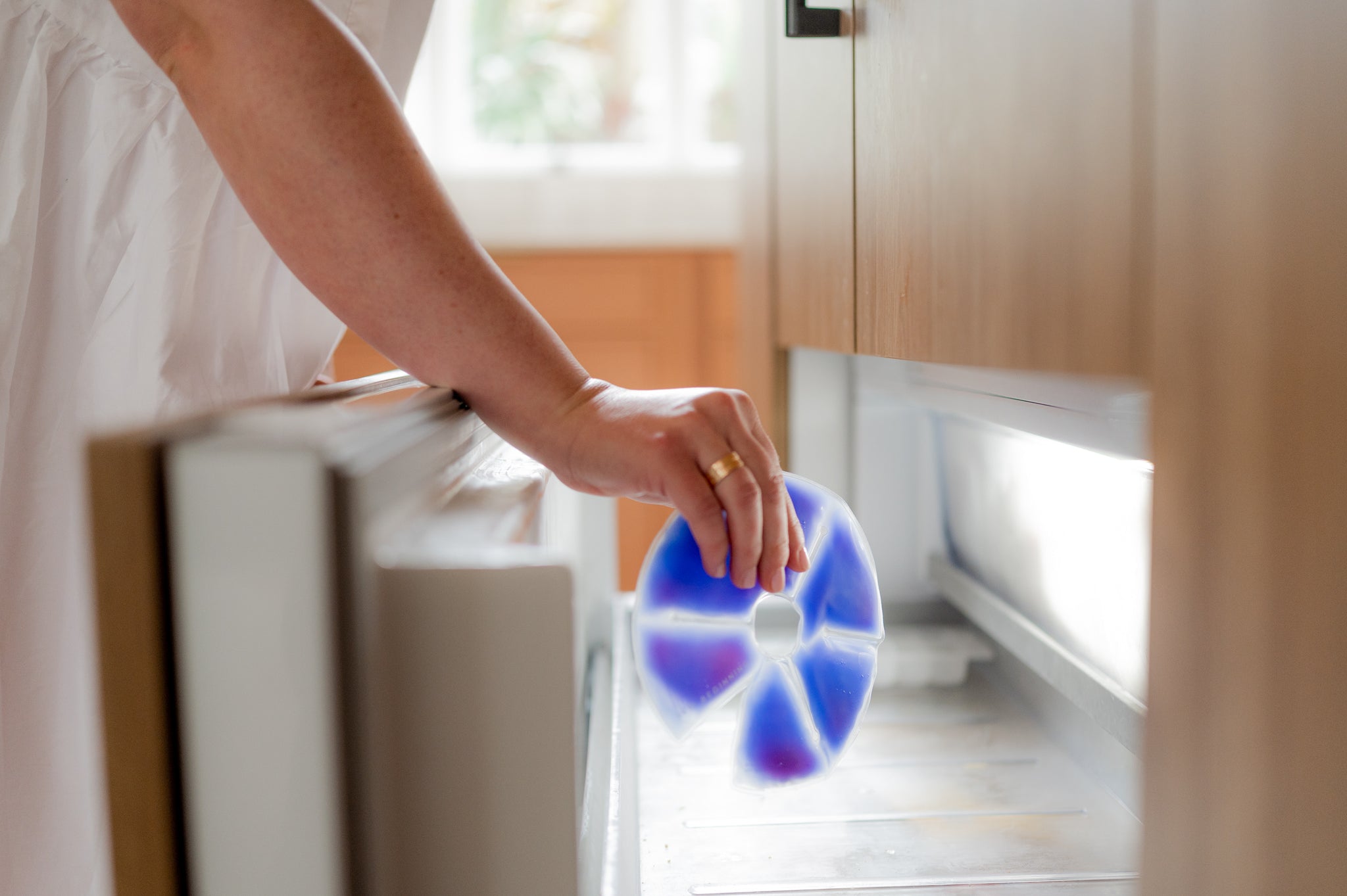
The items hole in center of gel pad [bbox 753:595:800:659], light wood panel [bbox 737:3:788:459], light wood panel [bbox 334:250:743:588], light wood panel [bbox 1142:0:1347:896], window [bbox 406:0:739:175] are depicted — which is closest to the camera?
light wood panel [bbox 1142:0:1347:896]

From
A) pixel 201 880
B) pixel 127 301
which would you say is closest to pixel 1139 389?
pixel 201 880

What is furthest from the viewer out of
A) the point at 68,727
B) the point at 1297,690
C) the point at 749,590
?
the point at 68,727

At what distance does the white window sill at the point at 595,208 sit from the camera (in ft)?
9.45

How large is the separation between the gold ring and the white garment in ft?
1.07

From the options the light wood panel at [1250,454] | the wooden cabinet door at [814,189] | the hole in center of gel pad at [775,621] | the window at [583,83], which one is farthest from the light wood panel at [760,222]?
the window at [583,83]

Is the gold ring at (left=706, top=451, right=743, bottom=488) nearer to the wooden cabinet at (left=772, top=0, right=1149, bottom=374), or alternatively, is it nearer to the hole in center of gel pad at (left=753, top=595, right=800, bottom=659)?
the wooden cabinet at (left=772, top=0, right=1149, bottom=374)

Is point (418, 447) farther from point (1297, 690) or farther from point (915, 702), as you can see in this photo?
point (915, 702)

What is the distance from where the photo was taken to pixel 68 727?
1.96 feet

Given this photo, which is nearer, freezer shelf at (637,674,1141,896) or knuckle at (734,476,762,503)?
knuckle at (734,476,762,503)

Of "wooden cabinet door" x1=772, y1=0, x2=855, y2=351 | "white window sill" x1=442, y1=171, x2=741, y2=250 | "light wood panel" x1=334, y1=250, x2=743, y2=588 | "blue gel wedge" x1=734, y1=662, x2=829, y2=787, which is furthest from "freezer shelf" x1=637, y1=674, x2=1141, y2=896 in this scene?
"white window sill" x1=442, y1=171, x2=741, y2=250

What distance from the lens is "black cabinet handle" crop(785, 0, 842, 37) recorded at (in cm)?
70

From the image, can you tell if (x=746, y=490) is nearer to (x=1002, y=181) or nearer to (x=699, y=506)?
(x=699, y=506)

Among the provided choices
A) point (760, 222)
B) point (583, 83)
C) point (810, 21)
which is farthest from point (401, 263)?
point (583, 83)

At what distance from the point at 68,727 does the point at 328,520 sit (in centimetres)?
44
